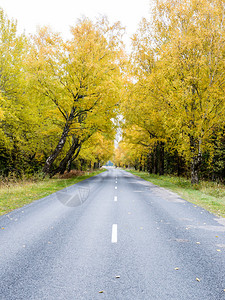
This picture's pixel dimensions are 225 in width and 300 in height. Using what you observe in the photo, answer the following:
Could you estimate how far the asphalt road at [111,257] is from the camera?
300 cm

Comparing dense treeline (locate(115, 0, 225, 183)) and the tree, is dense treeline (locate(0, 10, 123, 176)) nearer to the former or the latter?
the tree

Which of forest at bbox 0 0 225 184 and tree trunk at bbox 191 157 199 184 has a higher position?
forest at bbox 0 0 225 184

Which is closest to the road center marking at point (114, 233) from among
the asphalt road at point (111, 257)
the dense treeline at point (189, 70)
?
the asphalt road at point (111, 257)

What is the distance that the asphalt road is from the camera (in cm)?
300

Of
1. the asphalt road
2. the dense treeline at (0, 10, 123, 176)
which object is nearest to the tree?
the dense treeline at (0, 10, 123, 176)

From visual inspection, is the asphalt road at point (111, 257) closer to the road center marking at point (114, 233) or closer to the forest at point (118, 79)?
the road center marking at point (114, 233)

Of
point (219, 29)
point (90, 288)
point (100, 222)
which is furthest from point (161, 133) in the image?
point (90, 288)

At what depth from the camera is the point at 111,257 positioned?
407 centimetres

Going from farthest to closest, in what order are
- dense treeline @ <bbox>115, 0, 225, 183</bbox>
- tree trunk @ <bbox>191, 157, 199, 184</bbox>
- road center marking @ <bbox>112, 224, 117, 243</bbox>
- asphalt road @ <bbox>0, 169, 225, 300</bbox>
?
1. tree trunk @ <bbox>191, 157, 199, 184</bbox>
2. dense treeline @ <bbox>115, 0, 225, 183</bbox>
3. road center marking @ <bbox>112, 224, 117, 243</bbox>
4. asphalt road @ <bbox>0, 169, 225, 300</bbox>

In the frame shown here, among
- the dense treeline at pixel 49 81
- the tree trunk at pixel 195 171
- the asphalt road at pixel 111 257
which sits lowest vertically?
the asphalt road at pixel 111 257

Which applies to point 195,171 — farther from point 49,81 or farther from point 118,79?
point 49,81

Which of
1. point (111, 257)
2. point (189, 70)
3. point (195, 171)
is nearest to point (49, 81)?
point (189, 70)

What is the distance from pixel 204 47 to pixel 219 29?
55.1 inches

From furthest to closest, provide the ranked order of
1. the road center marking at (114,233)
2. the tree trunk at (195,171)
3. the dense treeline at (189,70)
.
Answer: the tree trunk at (195,171) → the dense treeline at (189,70) → the road center marking at (114,233)
